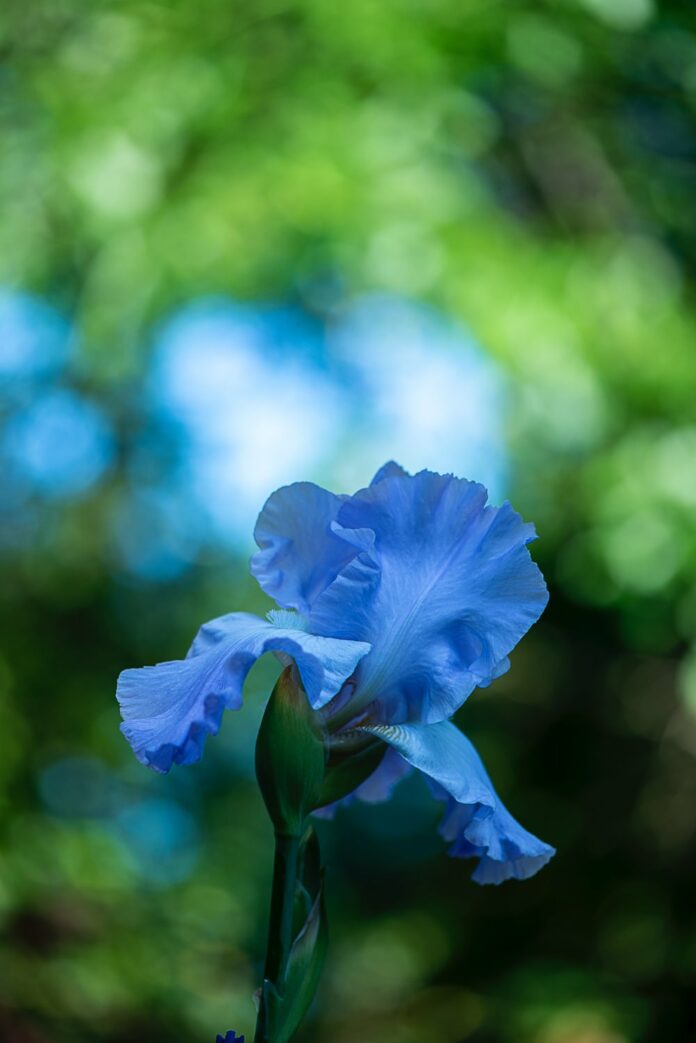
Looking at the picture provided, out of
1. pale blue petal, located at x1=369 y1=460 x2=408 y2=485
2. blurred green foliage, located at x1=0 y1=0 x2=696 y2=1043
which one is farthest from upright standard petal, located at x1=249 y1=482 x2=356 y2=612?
blurred green foliage, located at x1=0 y1=0 x2=696 y2=1043

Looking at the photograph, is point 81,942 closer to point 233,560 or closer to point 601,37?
point 233,560

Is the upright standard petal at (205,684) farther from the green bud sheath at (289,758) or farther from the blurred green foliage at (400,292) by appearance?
the blurred green foliage at (400,292)

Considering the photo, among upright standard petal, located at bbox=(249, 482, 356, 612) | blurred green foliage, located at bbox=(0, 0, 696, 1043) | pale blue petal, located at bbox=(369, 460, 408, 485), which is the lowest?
blurred green foliage, located at bbox=(0, 0, 696, 1043)

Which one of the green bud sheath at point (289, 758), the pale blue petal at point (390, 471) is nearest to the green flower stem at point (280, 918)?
the green bud sheath at point (289, 758)

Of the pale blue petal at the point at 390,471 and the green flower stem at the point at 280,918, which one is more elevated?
the pale blue petal at the point at 390,471

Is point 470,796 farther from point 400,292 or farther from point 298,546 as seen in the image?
point 400,292

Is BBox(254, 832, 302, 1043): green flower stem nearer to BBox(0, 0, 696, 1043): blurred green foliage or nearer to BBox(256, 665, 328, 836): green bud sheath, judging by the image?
BBox(256, 665, 328, 836): green bud sheath
